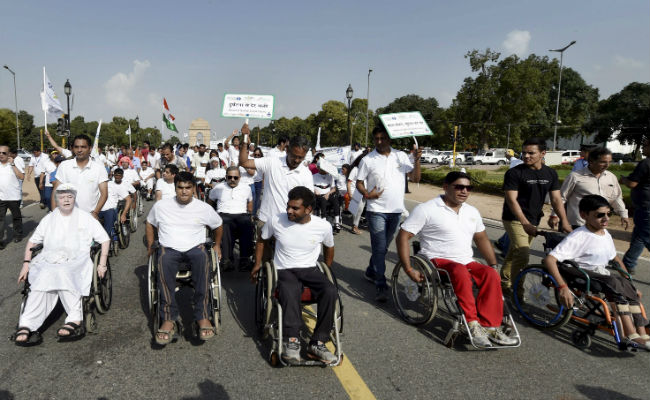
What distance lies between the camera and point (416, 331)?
12.5ft

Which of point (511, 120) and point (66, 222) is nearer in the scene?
point (66, 222)

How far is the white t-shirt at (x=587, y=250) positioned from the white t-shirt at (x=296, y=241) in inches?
82.4

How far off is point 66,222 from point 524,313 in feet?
14.3

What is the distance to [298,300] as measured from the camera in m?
3.21

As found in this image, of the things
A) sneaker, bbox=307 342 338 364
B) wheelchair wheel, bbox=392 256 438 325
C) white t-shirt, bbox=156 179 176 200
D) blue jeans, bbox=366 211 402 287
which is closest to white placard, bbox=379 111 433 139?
blue jeans, bbox=366 211 402 287

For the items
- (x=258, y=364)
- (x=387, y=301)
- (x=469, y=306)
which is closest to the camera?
(x=258, y=364)

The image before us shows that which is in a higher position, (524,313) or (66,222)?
(66,222)

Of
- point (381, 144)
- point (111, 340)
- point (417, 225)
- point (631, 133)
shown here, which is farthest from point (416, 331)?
point (631, 133)

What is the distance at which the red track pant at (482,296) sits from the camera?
11.0 feet

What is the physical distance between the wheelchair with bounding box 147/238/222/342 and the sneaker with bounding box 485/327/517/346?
7.35 ft

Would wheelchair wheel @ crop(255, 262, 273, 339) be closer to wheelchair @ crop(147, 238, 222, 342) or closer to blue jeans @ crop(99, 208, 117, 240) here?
wheelchair @ crop(147, 238, 222, 342)

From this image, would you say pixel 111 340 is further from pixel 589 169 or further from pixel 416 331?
pixel 589 169

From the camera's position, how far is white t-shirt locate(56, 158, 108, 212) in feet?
16.8

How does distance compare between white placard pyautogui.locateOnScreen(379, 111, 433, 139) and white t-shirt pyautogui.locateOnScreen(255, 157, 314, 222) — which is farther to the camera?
white placard pyautogui.locateOnScreen(379, 111, 433, 139)
